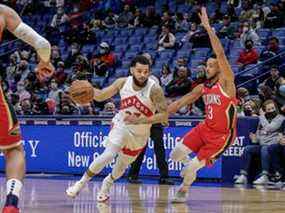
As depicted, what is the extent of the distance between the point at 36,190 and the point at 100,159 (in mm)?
2178

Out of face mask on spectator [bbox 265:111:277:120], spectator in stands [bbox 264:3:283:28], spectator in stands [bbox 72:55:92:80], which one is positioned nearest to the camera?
face mask on spectator [bbox 265:111:277:120]

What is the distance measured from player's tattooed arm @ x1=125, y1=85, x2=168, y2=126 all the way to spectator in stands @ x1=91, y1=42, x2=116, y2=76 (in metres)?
10.7

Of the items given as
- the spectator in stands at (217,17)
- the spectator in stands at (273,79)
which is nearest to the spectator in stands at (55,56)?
the spectator in stands at (217,17)

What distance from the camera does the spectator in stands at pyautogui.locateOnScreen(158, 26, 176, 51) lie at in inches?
769

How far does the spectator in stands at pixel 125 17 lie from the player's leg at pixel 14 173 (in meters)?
16.6

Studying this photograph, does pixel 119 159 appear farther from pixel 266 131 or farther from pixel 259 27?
pixel 259 27

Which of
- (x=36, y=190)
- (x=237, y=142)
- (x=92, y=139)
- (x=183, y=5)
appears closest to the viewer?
(x=36, y=190)

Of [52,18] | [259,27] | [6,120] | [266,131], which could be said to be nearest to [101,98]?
[6,120]

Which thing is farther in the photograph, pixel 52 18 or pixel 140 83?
pixel 52 18

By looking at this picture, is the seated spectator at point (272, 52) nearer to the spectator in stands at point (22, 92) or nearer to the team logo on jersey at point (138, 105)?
the spectator in stands at point (22, 92)

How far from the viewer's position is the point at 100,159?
8.76 meters

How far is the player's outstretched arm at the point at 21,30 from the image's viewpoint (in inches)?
230

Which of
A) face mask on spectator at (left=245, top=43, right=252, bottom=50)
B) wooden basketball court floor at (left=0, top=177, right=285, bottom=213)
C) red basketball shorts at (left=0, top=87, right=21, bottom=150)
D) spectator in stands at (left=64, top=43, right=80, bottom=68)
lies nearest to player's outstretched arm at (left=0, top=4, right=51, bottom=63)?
red basketball shorts at (left=0, top=87, right=21, bottom=150)

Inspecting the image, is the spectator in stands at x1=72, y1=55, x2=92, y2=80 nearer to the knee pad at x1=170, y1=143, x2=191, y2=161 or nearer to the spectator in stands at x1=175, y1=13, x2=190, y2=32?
the spectator in stands at x1=175, y1=13, x2=190, y2=32
